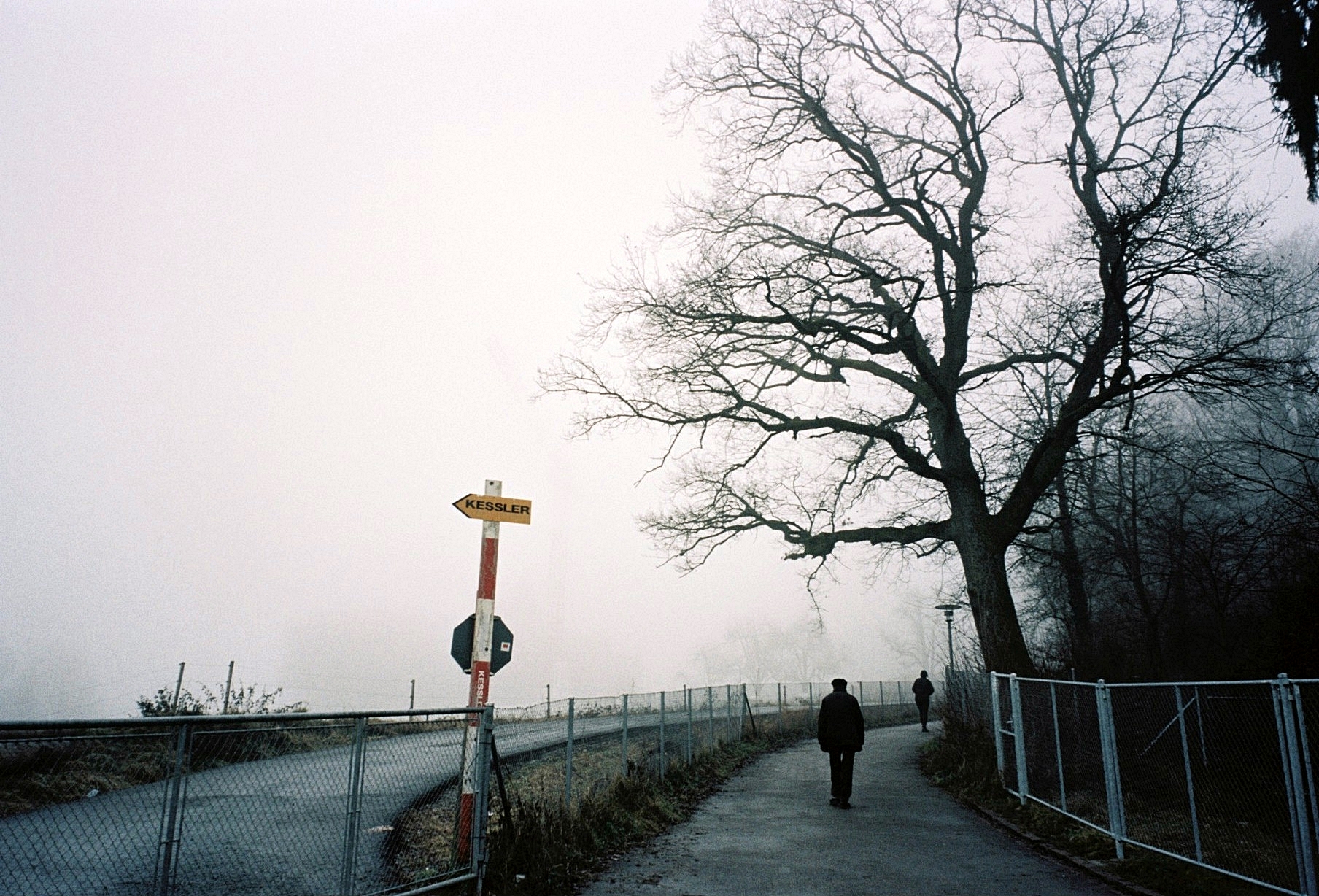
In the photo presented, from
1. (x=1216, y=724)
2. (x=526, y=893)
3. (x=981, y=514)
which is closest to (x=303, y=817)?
(x=526, y=893)

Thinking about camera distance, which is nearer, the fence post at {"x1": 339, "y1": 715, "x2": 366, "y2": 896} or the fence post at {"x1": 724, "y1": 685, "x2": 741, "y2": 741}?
the fence post at {"x1": 339, "y1": 715, "x2": 366, "y2": 896}

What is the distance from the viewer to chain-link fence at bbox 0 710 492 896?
14.5 ft

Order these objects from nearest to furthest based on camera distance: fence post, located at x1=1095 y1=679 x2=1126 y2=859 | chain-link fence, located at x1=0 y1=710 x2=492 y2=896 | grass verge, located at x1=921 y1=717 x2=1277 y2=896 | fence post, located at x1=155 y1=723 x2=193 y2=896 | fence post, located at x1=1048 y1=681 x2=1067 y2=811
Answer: chain-link fence, located at x1=0 y1=710 x2=492 y2=896, fence post, located at x1=155 y1=723 x2=193 y2=896, grass verge, located at x1=921 y1=717 x2=1277 y2=896, fence post, located at x1=1095 y1=679 x2=1126 y2=859, fence post, located at x1=1048 y1=681 x2=1067 y2=811

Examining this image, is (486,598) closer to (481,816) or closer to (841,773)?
(481,816)

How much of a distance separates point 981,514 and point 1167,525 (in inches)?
318

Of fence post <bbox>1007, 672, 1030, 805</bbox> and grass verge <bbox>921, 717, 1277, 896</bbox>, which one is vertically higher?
fence post <bbox>1007, 672, 1030, 805</bbox>

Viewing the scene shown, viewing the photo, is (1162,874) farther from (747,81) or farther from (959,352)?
(747,81)

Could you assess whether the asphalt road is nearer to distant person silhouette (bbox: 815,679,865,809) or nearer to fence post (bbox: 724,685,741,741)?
distant person silhouette (bbox: 815,679,865,809)

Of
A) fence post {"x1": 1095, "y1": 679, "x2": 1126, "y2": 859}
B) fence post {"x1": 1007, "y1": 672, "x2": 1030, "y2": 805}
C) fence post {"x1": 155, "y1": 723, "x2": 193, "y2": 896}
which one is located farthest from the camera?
fence post {"x1": 1007, "y1": 672, "x2": 1030, "y2": 805}

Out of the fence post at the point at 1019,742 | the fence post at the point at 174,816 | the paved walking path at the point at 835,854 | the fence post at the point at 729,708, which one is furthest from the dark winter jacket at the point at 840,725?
the fence post at the point at 174,816

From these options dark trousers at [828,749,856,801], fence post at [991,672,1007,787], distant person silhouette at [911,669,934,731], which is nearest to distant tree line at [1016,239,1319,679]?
fence post at [991,672,1007,787]

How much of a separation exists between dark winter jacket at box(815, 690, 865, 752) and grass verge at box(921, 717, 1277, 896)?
1.97 metres

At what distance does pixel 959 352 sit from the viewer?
1877 cm

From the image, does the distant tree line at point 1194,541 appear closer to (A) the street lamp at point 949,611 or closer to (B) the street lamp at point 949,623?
(B) the street lamp at point 949,623
